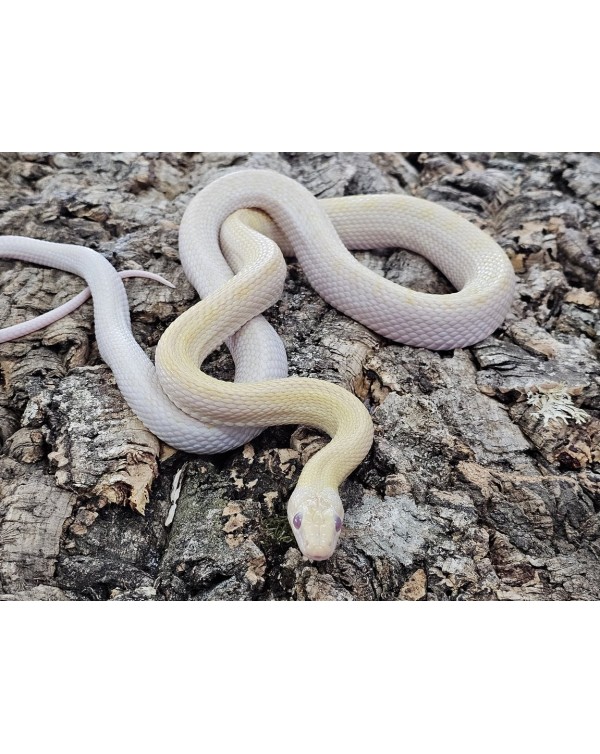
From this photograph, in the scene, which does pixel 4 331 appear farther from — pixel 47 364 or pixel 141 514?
pixel 141 514

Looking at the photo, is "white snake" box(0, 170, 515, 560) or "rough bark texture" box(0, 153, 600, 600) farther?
"white snake" box(0, 170, 515, 560)

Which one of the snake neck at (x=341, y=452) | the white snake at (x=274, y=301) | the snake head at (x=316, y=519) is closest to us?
the snake head at (x=316, y=519)

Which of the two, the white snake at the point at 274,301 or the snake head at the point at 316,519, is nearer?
the snake head at the point at 316,519

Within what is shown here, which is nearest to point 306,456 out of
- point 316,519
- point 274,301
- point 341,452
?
point 341,452

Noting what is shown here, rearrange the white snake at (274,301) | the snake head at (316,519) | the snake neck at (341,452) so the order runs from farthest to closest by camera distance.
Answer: the white snake at (274,301) → the snake neck at (341,452) → the snake head at (316,519)

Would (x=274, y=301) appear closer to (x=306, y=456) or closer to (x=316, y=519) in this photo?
(x=306, y=456)

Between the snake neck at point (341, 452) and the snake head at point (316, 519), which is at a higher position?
the snake neck at point (341, 452)

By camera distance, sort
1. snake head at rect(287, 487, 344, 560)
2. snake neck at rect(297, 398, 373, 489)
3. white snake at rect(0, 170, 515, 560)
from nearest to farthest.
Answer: snake head at rect(287, 487, 344, 560) → snake neck at rect(297, 398, 373, 489) → white snake at rect(0, 170, 515, 560)

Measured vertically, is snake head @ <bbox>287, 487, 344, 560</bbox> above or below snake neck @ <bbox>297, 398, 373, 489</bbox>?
below
